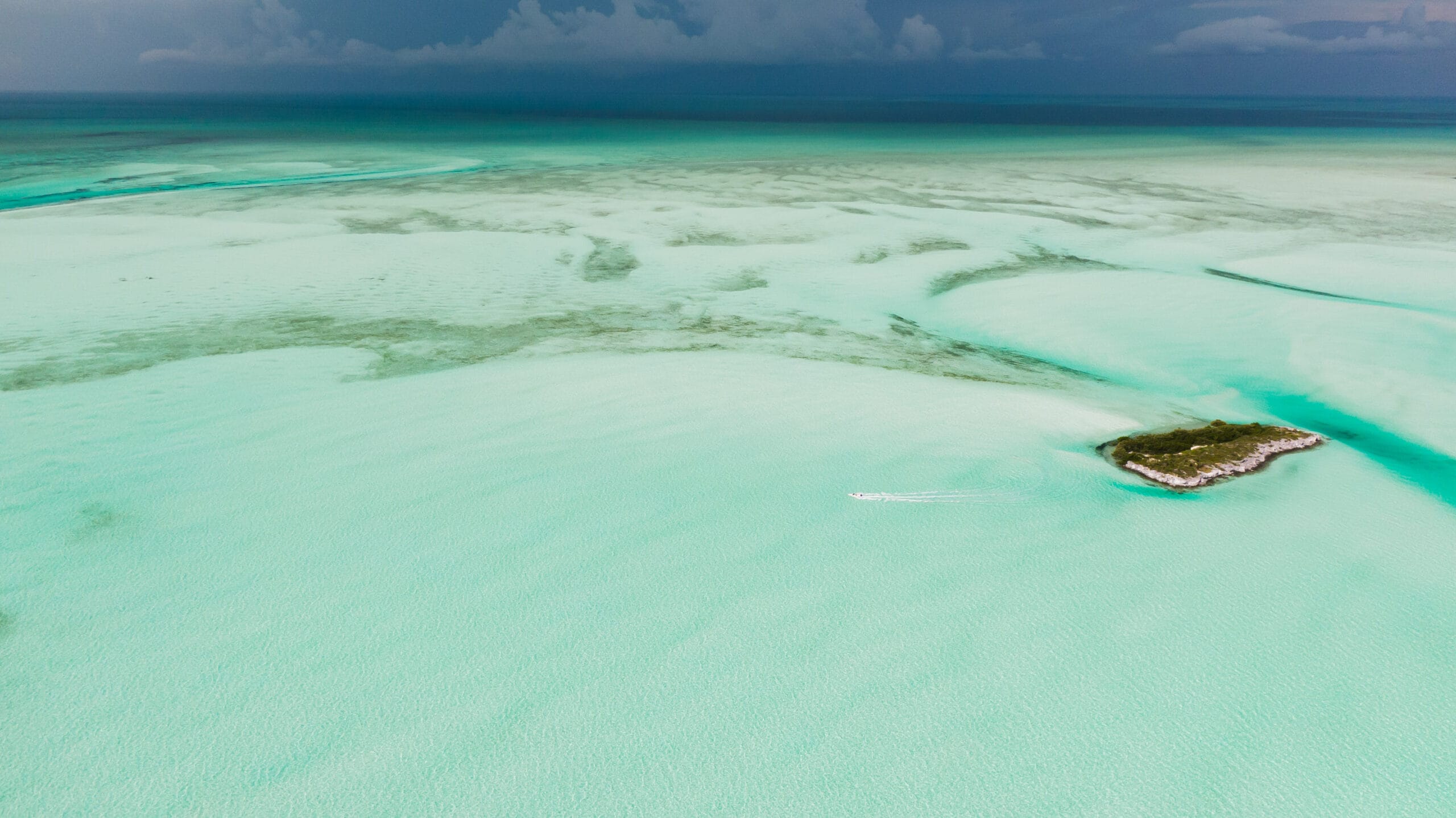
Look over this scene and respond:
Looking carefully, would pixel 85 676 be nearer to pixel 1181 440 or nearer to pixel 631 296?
pixel 1181 440

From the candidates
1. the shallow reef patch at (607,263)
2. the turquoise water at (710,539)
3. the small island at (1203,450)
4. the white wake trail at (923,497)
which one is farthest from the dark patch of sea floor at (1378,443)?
the shallow reef patch at (607,263)

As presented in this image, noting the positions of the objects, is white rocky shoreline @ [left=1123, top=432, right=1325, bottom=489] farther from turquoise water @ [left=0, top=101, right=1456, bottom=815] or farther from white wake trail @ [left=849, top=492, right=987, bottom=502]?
white wake trail @ [left=849, top=492, right=987, bottom=502]

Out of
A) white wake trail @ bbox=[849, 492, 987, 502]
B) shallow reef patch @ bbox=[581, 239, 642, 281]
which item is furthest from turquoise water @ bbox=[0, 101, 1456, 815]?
shallow reef patch @ bbox=[581, 239, 642, 281]

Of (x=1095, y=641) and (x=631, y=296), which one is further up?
(x=631, y=296)

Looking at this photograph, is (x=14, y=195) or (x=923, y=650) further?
(x=14, y=195)

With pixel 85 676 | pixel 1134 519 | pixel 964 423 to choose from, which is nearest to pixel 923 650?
pixel 1134 519

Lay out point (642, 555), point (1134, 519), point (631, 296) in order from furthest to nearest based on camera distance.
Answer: point (631, 296)
point (1134, 519)
point (642, 555)

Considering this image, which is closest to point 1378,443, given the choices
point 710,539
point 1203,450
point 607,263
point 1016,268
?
point 1203,450

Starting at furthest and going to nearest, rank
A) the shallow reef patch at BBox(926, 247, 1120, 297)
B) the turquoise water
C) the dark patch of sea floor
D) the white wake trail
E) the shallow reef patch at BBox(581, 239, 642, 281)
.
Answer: the shallow reef patch at BBox(581, 239, 642, 281) → the shallow reef patch at BBox(926, 247, 1120, 297) → the dark patch of sea floor → the white wake trail → the turquoise water
